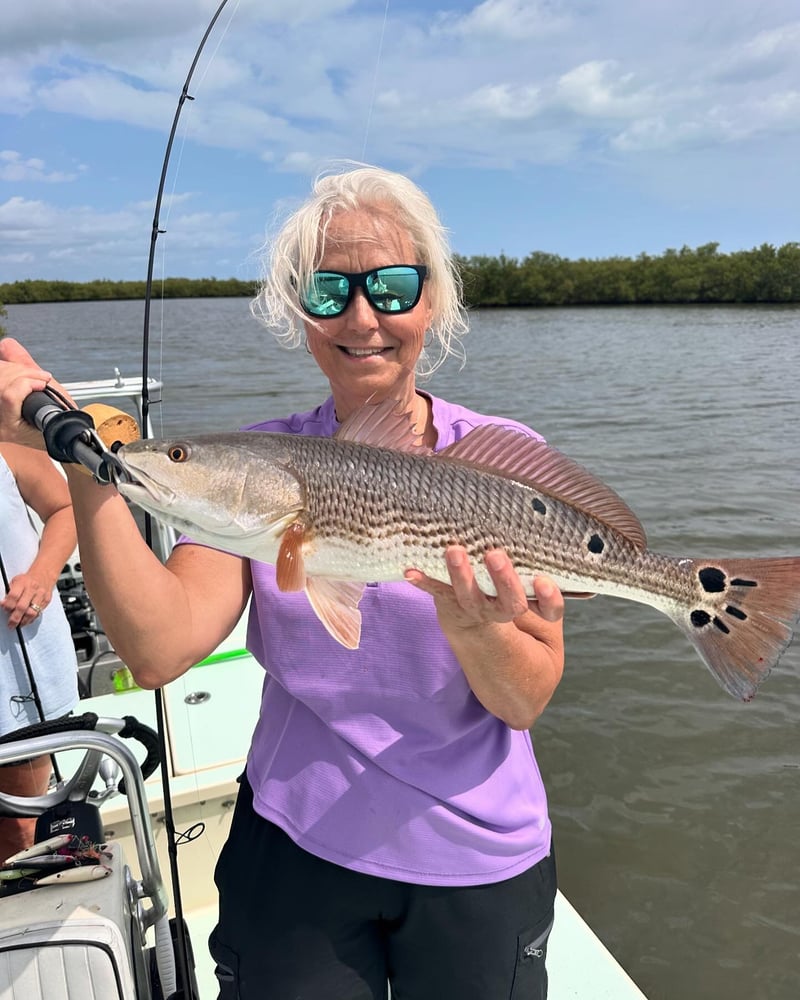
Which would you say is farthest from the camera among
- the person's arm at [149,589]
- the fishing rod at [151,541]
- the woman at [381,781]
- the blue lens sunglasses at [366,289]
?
the fishing rod at [151,541]

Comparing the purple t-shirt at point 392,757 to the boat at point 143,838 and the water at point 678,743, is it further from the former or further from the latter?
the water at point 678,743

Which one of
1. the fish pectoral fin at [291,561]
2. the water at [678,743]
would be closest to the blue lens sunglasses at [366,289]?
the fish pectoral fin at [291,561]

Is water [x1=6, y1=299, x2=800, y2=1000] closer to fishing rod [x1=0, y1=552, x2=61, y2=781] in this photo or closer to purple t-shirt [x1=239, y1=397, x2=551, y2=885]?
purple t-shirt [x1=239, y1=397, x2=551, y2=885]

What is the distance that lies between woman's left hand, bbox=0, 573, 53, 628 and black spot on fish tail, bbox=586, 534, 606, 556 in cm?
234

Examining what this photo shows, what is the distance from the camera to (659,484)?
42.6 feet

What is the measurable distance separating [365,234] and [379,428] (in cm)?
56

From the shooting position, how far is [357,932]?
1.90 meters

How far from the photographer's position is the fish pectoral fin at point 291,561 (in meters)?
1.82

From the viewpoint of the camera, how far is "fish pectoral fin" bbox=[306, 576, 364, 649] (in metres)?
1.77

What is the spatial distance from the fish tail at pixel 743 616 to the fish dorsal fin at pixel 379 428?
2.75ft

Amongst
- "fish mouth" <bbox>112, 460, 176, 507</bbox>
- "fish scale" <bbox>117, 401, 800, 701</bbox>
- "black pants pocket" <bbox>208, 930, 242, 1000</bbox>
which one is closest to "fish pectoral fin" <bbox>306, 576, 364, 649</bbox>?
"fish scale" <bbox>117, 401, 800, 701</bbox>

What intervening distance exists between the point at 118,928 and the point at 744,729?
251 inches

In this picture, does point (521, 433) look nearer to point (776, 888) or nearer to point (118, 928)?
point (118, 928)

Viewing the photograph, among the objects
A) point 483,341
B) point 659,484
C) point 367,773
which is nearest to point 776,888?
point 367,773
